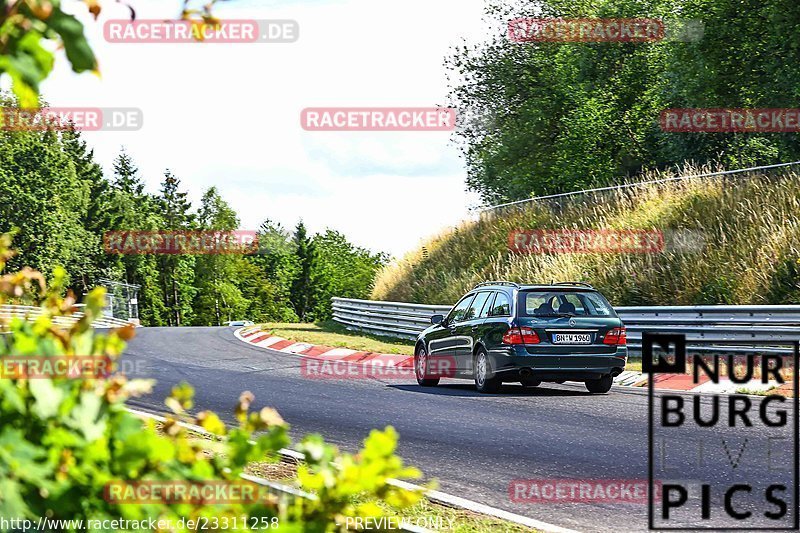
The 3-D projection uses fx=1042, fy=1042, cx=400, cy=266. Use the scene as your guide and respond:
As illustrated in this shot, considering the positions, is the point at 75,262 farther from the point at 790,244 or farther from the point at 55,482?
the point at 55,482

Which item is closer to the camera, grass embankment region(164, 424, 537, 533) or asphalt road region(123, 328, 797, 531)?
grass embankment region(164, 424, 537, 533)

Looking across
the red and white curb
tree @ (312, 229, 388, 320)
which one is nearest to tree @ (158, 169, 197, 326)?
tree @ (312, 229, 388, 320)

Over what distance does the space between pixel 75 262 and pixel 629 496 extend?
8114 centimetres

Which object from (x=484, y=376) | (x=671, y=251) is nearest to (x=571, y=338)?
(x=484, y=376)

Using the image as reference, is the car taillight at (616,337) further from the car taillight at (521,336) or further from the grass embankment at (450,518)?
the grass embankment at (450,518)

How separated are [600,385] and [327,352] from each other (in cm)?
1042

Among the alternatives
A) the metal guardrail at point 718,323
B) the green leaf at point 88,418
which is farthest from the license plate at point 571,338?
the green leaf at point 88,418

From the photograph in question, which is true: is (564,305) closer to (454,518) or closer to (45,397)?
(454,518)

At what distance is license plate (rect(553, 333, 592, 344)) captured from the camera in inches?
588

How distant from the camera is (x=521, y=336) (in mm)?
14898

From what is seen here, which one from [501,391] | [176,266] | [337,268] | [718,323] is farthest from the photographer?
[337,268]

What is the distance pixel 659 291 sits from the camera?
917 inches

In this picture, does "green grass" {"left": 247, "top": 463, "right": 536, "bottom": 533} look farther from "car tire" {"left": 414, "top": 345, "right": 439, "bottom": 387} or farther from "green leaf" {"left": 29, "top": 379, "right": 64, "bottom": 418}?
"car tire" {"left": 414, "top": 345, "right": 439, "bottom": 387}

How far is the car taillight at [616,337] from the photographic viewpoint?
1504cm
